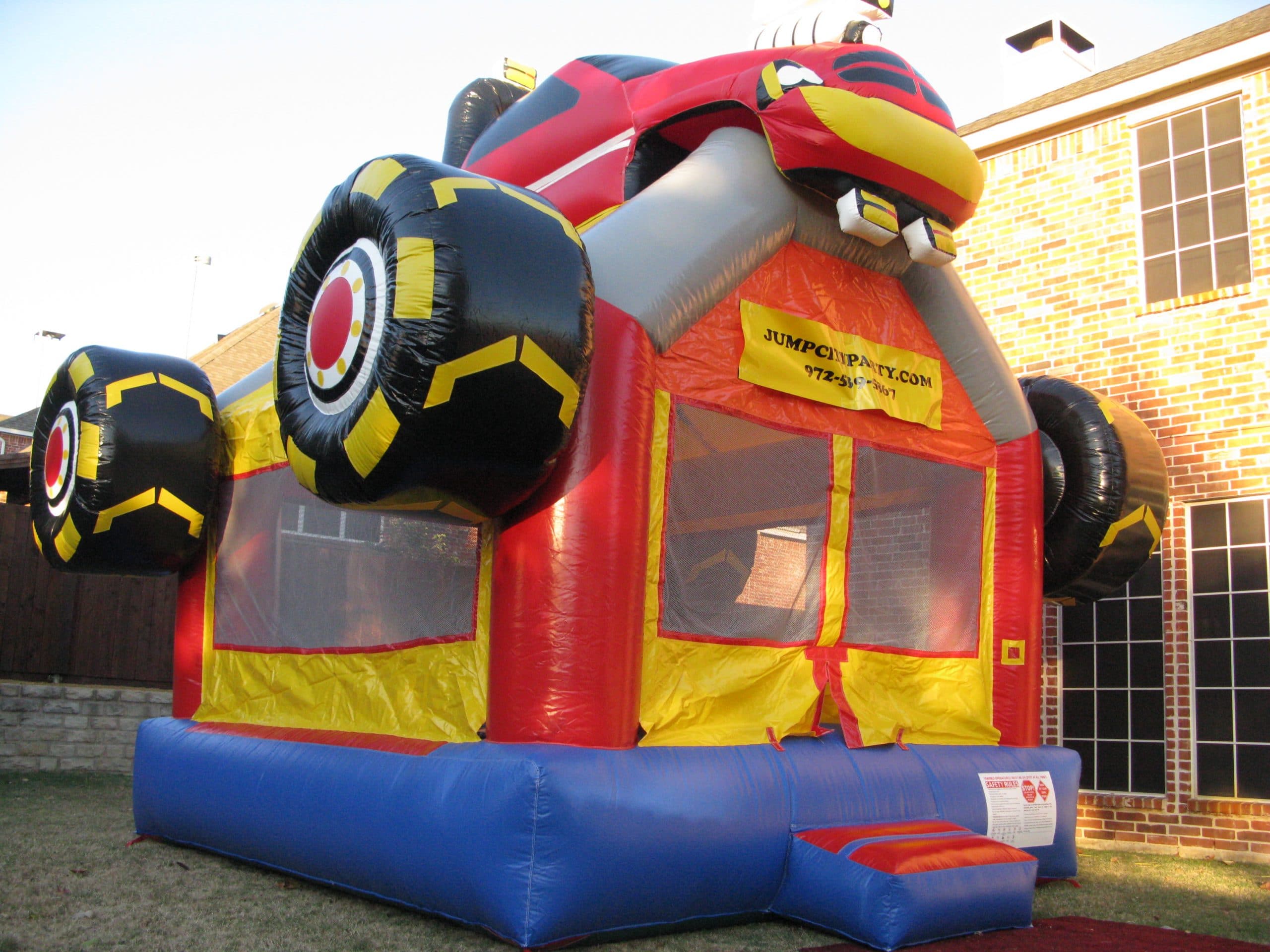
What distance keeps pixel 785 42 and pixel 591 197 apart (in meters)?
1.18

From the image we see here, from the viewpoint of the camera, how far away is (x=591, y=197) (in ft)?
16.4

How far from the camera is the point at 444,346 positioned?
321 centimetres

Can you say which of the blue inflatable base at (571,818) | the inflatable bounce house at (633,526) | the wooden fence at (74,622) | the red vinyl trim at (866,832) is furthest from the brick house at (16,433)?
the red vinyl trim at (866,832)

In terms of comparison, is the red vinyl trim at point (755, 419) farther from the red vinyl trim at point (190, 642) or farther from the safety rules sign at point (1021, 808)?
the red vinyl trim at point (190, 642)

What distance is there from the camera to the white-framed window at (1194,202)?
6.30 m

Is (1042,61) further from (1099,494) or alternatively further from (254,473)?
(254,473)

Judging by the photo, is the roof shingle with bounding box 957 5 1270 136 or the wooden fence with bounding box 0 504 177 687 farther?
the wooden fence with bounding box 0 504 177 687

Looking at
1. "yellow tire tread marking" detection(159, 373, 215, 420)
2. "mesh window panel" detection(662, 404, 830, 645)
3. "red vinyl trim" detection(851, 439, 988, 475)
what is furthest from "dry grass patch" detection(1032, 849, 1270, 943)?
"yellow tire tread marking" detection(159, 373, 215, 420)

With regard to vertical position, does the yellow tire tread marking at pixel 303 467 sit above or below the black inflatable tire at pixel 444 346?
below

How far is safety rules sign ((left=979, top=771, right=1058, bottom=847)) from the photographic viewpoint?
443 cm

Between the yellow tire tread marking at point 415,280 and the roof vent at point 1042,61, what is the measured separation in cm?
698

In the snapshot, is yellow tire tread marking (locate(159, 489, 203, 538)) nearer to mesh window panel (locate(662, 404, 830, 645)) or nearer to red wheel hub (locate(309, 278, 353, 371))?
red wheel hub (locate(309, 278, 353, 371))

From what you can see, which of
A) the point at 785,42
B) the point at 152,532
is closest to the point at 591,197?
the point at 785,42

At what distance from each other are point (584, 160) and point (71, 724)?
5520 mm
